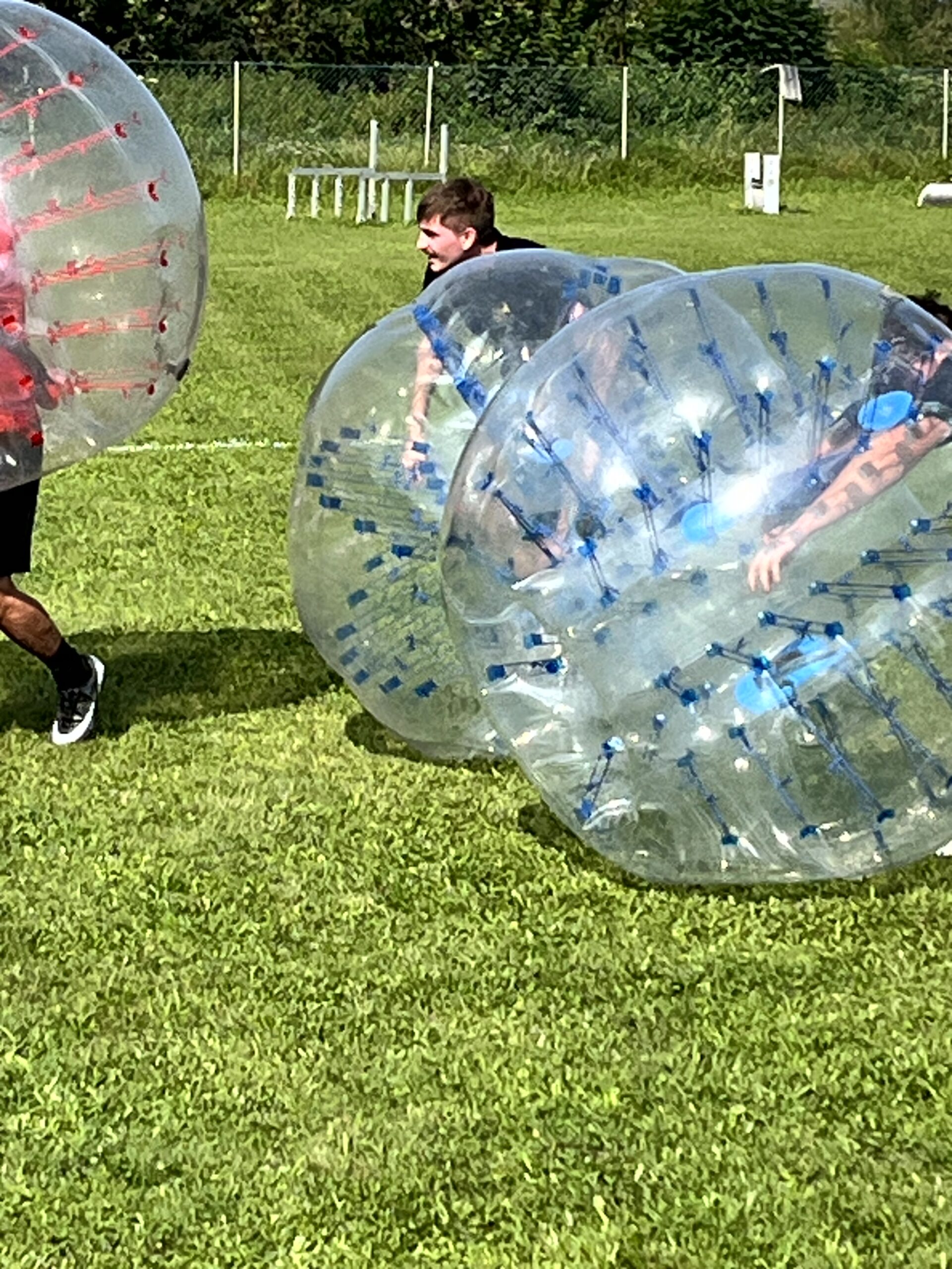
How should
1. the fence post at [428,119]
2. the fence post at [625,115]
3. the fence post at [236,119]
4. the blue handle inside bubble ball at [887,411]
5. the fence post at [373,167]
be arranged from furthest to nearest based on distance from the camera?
the fence post at [625,115]
the fence post at [428,119]
the fence post at [236,119]
the fence post at [373,167]
the blue handle inside bubble ball at [887,411]

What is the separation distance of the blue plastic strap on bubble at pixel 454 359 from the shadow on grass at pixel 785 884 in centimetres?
126

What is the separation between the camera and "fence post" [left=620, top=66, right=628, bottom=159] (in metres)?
40.0

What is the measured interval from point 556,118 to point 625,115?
130cm

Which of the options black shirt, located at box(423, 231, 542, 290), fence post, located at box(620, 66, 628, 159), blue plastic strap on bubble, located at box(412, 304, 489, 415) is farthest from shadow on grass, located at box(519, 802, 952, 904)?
fence post, located at box(620, 66, 628, 159)

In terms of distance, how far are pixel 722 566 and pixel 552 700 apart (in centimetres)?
56

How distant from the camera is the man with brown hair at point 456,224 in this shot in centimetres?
826

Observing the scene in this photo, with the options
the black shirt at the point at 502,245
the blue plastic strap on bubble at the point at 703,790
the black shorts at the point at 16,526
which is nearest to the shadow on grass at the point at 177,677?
the black shorts at the point at 16,526

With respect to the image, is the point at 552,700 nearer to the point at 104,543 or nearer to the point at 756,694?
the point at 756,694

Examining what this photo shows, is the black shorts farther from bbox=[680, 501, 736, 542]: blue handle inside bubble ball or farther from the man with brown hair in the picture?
bbox=[680, 501, 736, 542]: blue handle inside bubble ball

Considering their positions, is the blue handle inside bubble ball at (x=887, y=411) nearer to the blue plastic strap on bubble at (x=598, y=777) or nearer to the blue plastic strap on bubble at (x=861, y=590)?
the blue plastic strap on bubble at (x=861, y=590)

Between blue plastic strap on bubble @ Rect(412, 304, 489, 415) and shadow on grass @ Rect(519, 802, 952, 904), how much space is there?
1.26 metres

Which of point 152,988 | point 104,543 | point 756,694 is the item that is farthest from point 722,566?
point 104,543

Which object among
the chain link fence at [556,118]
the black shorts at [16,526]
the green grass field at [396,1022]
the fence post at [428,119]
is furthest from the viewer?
the fence post at [428,119]

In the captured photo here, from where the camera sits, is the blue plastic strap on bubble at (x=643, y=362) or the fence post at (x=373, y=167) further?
the fence post at (x=373, y=167)
